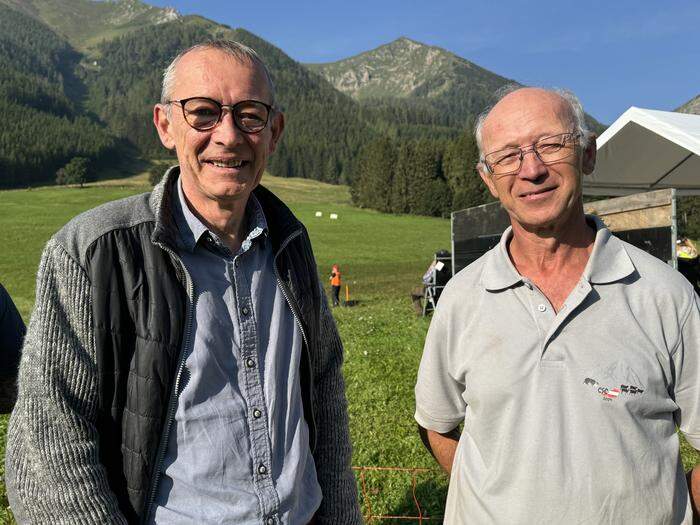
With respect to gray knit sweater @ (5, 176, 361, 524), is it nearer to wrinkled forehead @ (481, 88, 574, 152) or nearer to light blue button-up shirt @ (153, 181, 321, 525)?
light blue button-up shirt @ (153, 181, 321, 525)

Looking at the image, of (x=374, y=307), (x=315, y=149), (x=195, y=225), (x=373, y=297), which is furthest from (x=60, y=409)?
(x=315, y=149)

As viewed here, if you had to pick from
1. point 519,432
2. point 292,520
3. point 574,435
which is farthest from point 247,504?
point 574,435

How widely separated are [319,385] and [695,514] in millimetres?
1482

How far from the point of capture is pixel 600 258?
2.19 m

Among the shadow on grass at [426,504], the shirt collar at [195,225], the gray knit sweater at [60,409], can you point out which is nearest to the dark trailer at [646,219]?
the shadow on grass at [426,504]

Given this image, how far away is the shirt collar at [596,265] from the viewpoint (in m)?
2.13

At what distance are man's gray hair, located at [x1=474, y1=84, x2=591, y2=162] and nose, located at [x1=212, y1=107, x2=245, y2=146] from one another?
3.41 feet

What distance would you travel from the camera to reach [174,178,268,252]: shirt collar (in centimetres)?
205

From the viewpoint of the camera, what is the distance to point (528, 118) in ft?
7.44

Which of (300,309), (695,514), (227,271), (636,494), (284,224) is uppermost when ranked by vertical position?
(284,224)

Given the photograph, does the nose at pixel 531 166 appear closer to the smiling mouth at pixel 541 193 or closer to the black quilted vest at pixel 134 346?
the smiling mouth at pixel 541 193

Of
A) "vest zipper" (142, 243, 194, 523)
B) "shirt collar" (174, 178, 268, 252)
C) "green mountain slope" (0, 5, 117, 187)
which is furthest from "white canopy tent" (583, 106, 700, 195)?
"green mountain slope" (0, 5, 117, 187)

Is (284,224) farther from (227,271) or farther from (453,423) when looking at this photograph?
(453,423)

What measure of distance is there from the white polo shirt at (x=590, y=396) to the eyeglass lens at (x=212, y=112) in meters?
1.12
